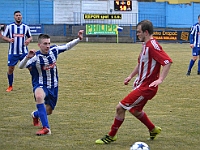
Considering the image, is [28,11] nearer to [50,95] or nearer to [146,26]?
[50,95]

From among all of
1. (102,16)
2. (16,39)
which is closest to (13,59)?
(16,39)

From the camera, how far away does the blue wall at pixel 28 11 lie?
42.6 m

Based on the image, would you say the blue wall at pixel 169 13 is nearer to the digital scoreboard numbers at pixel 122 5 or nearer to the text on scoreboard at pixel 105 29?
the digital scoreboard numbers at pixel 122 5

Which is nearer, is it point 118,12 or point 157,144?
point 157,144

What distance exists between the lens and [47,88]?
324 inches

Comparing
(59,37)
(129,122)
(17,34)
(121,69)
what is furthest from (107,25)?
(129,122)

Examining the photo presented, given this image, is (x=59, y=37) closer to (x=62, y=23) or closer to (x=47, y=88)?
(x=62, y=23)

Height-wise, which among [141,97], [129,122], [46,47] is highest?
[46,47]

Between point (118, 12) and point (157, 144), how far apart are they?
3910 centimetres

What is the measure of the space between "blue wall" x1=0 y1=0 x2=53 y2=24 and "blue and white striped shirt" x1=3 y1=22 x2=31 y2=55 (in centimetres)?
2877

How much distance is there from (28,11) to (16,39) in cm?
2980

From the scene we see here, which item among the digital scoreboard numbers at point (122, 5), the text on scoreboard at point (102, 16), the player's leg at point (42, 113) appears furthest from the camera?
the digital scoreboard numbers at point (122, 5)

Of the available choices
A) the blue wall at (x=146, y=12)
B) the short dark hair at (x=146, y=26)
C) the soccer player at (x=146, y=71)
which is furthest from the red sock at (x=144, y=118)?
the blue wall at (x=146, y=12)

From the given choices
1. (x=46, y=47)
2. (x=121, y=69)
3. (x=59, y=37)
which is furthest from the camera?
(x=59, y=37)
